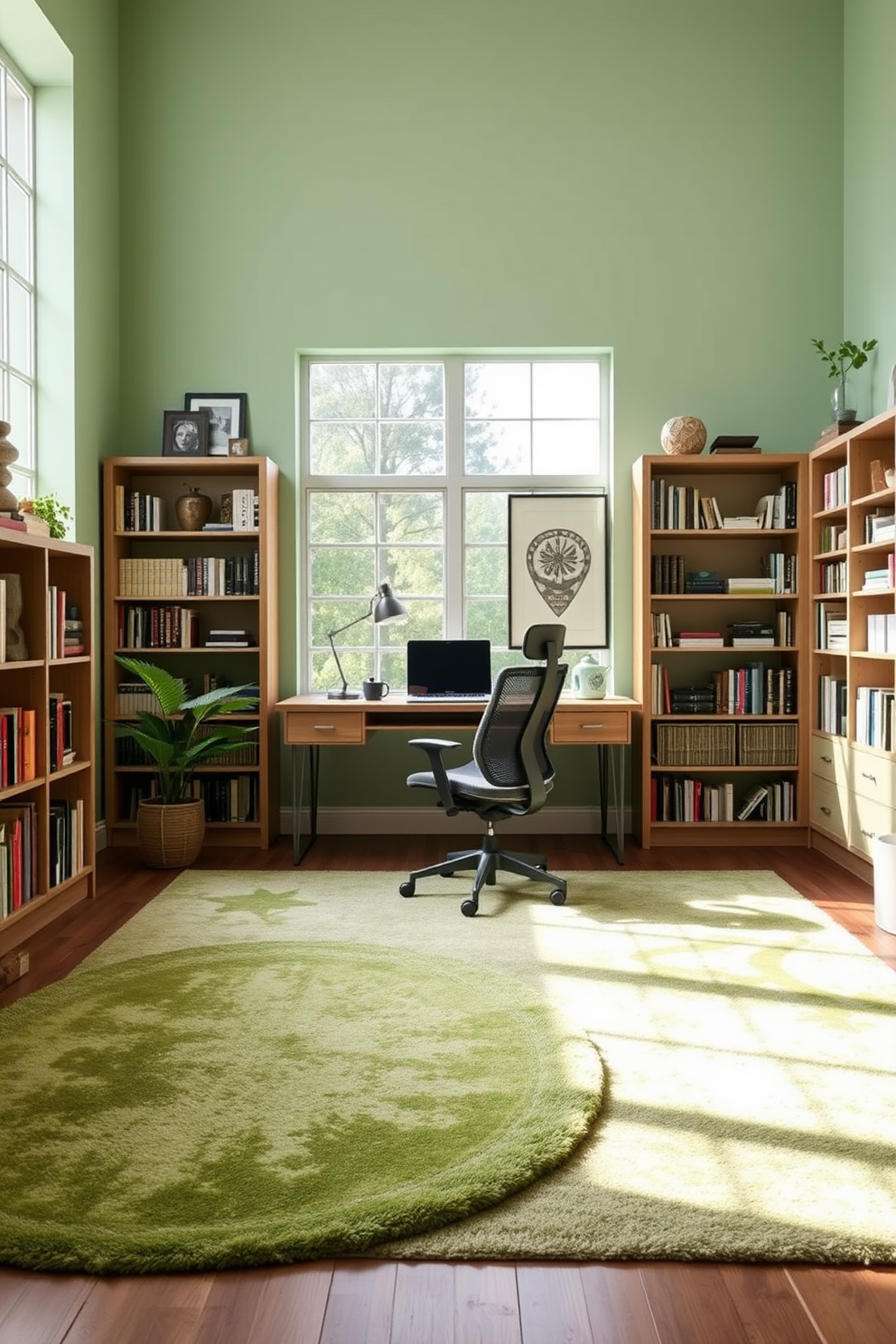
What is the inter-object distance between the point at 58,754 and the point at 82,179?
2916mm

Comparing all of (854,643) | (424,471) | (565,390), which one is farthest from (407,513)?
(854,643)

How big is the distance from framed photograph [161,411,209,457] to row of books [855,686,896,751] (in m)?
3.45

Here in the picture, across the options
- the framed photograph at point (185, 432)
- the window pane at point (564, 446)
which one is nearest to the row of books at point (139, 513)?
the framed photograph at point (185, 432)

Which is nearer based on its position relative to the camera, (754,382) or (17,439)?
(17,439)

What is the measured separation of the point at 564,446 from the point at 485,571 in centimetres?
81

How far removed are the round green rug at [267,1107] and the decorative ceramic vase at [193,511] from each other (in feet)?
8.59

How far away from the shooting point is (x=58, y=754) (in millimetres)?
3986

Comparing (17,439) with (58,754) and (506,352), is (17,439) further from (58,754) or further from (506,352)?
(506,352)

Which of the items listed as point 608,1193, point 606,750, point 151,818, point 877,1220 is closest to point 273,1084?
point 608,1193

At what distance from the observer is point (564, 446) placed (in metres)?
5.73

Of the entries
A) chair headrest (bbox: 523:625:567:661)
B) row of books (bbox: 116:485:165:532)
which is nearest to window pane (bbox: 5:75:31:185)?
row of books (bbox: 116:485:165:532)

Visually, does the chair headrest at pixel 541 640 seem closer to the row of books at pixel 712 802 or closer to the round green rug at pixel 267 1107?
the round green rug at pixel 267 1107

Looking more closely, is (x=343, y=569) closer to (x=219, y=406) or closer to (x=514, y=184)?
(x=219, y=406)

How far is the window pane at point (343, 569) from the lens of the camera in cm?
574
